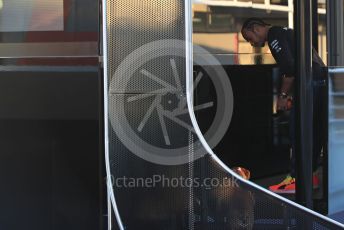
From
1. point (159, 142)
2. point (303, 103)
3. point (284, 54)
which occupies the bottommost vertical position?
point (159, 142)

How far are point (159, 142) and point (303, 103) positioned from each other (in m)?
0.70

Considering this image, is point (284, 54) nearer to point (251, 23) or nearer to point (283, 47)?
point (283, 47)

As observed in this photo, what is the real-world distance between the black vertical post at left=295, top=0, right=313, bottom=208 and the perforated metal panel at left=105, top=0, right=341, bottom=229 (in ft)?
0.98

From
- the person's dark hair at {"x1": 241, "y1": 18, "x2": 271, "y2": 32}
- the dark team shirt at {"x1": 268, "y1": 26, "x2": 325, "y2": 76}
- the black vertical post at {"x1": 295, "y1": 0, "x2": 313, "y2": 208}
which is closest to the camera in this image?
the black vertical post at {"x1": 295, "y1": 0, "x2": 313, "y2": 208}

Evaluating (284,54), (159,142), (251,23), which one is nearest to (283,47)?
(284,54)

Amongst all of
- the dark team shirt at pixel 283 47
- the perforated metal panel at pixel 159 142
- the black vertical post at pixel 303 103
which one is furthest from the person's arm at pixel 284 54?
the perforated metal panel at pixel 159 142

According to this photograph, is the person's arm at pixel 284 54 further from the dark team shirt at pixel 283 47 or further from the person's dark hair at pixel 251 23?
the person's dark hair at pixel 251 23

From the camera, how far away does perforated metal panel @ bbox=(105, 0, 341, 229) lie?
91.8 inches

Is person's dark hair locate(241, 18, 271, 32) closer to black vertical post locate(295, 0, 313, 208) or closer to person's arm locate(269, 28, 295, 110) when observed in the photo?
person's arm locate(269, 28, 295, 110)

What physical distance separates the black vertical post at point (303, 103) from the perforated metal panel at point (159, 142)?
0.98ft

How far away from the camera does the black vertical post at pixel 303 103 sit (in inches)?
96.8

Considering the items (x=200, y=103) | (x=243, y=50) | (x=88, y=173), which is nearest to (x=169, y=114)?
(x=88, y=173)

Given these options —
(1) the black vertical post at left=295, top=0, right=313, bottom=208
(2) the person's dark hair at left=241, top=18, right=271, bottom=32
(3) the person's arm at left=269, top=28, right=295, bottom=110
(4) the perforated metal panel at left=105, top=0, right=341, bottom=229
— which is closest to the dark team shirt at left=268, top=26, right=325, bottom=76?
Answer: (3) the person's arm at left=269, top=28, right=295, bottom=110

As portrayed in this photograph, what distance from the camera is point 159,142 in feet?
7.83
